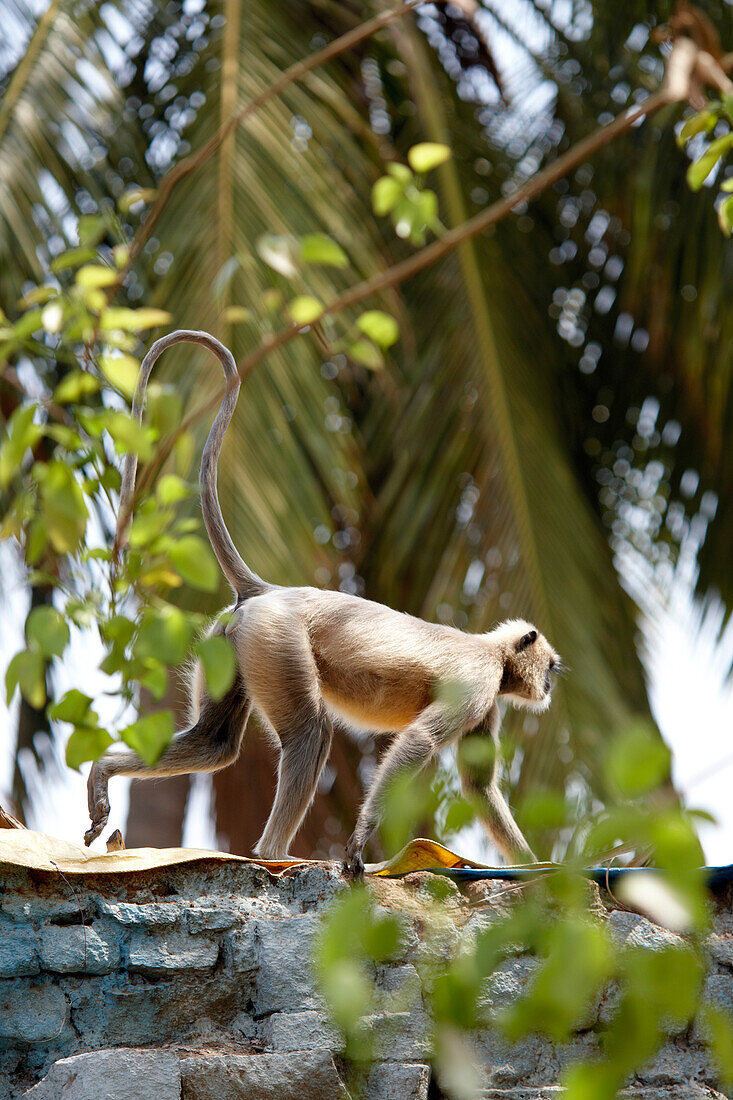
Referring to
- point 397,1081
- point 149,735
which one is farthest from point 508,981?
point 149,735

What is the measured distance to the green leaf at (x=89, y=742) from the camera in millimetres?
1452

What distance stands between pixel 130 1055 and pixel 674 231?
6.42 meters

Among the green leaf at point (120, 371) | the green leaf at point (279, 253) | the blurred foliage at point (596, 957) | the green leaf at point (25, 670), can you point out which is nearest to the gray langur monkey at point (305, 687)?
the green leaf at point (279, 253)

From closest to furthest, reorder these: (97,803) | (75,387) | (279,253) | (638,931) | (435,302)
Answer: (75,387)
(638,931)
(279,253)
(97,803)
(435,302)

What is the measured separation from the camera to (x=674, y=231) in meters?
7.40

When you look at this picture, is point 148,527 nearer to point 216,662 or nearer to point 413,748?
point 216,662

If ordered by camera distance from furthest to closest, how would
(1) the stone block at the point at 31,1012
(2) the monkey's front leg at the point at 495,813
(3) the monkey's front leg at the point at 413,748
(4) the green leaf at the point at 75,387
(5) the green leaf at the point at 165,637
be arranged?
(2) the monkey's front leg at the point at 495,813
(3) the monkey's front leg at the point at 413,748
(1) the stone block at the point at 31,1012
(4) the green leaf at the point at 75,387
(5) the green leaf at the point at 165,637

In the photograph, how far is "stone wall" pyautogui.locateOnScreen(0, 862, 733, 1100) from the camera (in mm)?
2305

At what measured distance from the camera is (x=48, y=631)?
142 cm

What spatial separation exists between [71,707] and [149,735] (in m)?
0.10

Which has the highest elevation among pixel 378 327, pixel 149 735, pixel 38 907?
pixel 149 735

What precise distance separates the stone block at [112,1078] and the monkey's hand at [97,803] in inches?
27.9

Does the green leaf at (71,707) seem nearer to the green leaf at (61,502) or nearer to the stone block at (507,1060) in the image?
the green leaf at (61,502)

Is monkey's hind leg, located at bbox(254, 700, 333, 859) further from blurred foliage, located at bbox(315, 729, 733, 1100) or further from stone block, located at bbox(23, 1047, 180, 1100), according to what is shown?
blurred foliage, located at bbox(315, 729, 733, 1100)
